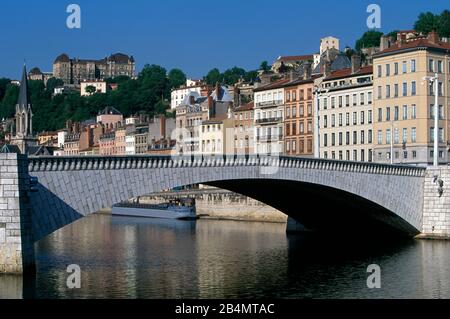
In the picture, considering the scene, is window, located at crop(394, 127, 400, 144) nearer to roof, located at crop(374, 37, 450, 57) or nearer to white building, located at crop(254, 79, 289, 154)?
roof, located at crop(374, 37, 450, 57)

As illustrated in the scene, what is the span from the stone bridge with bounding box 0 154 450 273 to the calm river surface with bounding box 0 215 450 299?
189cm

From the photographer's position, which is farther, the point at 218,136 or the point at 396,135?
the point at 218,136

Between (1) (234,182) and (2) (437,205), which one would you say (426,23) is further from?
(1) (234,182)

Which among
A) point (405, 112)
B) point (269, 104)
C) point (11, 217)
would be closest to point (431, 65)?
point (405, 112)

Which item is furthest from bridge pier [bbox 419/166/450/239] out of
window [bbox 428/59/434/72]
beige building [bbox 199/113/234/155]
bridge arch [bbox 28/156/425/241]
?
beige building [bbox 199/113/234/155]

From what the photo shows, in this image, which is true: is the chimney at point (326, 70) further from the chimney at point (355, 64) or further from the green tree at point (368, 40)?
the green tree at point (368, 40)

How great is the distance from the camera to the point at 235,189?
50594 millimetres

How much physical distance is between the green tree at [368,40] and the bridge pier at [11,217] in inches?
4064

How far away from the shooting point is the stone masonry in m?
51.2

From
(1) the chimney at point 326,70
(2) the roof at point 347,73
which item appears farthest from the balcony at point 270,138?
(2) the roof at point 347,73

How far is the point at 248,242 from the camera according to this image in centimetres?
5275

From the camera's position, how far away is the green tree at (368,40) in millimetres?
132250

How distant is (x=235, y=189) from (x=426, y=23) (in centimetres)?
6810
